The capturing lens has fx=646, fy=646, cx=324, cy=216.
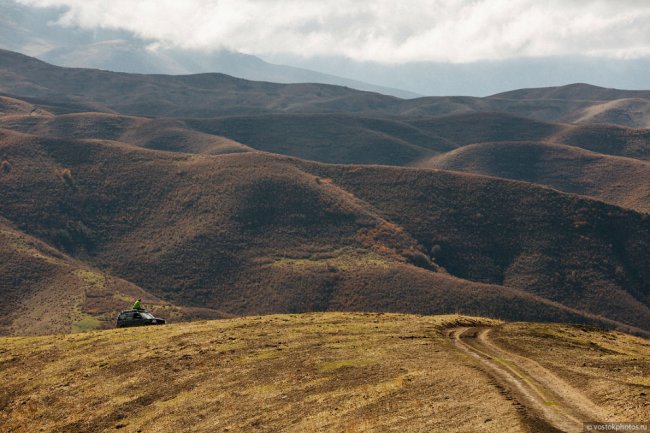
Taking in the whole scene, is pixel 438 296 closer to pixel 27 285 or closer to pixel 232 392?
pixel 27 285

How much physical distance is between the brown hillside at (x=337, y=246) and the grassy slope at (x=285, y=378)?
9398 cm

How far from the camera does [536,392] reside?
94.3ft

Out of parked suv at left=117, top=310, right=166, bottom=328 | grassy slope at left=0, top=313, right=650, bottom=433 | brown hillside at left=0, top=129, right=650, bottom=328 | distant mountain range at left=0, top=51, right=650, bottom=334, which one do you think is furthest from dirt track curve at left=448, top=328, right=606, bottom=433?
brown hillside at left=0, top=129, right=650, bottom=328

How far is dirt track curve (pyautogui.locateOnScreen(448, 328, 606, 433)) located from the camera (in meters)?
24.0

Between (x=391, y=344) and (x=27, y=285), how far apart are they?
11389 centimetres

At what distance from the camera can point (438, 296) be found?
472 feet

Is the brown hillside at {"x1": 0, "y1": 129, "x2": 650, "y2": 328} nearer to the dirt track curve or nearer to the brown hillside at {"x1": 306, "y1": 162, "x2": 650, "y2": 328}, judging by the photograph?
the brown hillside at {"x1": 306, "y1": 162, "x2": 650, "y2": 328}

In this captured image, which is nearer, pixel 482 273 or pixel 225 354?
pixel 225 354

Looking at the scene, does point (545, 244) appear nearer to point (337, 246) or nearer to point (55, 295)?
point (337, 246)

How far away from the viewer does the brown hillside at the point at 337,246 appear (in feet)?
487

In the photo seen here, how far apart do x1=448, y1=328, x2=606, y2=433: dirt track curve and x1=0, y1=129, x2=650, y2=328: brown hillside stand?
332 ft

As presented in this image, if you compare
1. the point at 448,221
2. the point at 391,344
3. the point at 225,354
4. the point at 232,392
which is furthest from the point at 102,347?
the point at 448,221

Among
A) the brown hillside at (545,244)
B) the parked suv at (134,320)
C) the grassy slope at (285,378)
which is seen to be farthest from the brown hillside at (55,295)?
the brown hillside at (545,244)

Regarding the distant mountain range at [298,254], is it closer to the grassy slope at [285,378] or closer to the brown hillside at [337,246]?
the brown hillside at [337,246]
